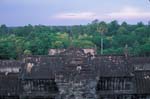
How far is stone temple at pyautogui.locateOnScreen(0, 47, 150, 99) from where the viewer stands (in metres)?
22.0

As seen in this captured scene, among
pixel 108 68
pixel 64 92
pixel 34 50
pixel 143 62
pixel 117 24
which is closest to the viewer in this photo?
pixel 64 92

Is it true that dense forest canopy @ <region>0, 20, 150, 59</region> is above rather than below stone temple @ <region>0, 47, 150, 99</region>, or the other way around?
below

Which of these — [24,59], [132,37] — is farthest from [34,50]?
[24,59]

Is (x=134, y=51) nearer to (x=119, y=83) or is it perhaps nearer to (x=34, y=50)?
(x=34, y=50)

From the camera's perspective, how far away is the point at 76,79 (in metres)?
22.0

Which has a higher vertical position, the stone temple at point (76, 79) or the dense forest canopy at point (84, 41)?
the stone temple at point (76, 79)

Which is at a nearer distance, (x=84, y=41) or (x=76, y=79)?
(x=76, y=79)

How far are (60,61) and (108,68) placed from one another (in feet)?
9.31

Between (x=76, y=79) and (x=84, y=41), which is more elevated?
(x=76, y=79)

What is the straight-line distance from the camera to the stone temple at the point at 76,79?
22000mm

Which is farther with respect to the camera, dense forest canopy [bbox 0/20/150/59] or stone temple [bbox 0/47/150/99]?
dense forest canopy [bbox 0/20/150/59]

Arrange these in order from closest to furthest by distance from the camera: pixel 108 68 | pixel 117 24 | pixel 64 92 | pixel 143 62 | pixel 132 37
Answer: pixel 64 92, pixel 108 68, pixel 143 62, pixel 132 37, pixel 117 24

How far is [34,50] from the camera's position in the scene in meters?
66.5

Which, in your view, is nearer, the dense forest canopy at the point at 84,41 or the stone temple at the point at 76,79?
the stone temple at the point at 76,79
